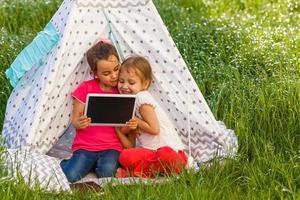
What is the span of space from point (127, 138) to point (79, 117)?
357 mm

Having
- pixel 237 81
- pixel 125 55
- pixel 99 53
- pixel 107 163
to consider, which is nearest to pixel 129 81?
pixel 99 53

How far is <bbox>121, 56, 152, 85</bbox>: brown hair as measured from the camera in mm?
5596

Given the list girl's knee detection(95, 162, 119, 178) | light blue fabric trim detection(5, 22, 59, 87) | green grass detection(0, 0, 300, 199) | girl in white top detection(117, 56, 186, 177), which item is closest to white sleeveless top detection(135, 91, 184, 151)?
girl in white top detection(117, 56, 186, 177)

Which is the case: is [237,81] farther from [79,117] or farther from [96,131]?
[79,117]

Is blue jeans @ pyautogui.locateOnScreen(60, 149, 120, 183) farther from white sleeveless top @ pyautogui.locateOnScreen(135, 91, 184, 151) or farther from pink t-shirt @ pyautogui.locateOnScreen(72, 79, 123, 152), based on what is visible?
white sleeveless top @ pyautogui.locateOnScreen(135, 91, 184, 151)

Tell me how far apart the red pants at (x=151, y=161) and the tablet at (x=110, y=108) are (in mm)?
203

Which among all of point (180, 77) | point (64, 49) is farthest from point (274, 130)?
point (64, 49)

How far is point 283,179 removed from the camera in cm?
515

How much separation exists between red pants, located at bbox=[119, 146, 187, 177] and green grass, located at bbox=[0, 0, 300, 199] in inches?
6.6

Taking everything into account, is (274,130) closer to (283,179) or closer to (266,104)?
(266,104)

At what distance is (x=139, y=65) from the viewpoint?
18.4 feet

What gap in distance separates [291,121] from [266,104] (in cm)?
28

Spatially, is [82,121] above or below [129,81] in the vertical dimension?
below

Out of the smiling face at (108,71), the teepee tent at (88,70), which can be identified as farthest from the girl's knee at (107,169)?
the smiling face at (108,71)
